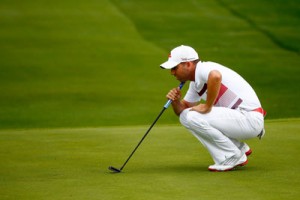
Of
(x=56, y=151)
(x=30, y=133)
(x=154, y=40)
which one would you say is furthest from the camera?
(x=154, y=40)

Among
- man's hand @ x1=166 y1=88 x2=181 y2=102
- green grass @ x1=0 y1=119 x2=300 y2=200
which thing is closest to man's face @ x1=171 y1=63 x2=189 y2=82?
man's hand @ x1=166 y1=88 x2=181 y2=102

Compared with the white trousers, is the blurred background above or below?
below

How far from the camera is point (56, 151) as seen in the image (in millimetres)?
9047

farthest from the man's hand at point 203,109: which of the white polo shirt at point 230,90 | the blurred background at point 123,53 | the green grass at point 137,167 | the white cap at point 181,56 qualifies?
the blurred background at point 123,53

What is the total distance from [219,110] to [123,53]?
11.2 meters

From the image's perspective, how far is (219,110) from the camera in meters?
7.61

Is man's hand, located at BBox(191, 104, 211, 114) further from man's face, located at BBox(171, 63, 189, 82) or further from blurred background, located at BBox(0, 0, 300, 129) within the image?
blurred background, located at BBox(0, 0, 300, 129)

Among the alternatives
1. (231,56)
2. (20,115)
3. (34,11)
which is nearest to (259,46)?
(231,56)

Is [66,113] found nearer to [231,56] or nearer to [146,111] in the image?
[146,111]

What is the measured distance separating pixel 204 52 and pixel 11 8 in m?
5.79

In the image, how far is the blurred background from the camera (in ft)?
50.1

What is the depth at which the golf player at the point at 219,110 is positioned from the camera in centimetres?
755

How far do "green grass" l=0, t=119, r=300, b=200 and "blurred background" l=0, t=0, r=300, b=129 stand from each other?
13.6 feet

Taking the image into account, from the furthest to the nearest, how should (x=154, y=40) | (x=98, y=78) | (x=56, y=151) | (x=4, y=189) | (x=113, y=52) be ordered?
(x=154, y=40) < (x=113, y=52) < (x=98, y=78) < (x=56, y=151) < (x=4, y=189)
